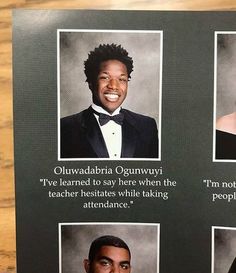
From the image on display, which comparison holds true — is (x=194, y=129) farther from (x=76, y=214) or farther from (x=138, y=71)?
(x=76, y=214)

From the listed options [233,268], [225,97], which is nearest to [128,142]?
[225,97]

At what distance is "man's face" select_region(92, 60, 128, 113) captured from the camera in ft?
2.66

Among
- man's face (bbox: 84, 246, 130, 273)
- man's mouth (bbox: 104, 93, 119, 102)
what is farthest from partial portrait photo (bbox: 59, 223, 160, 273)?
man's mouth (bbox: 104, 93, 119, 102)

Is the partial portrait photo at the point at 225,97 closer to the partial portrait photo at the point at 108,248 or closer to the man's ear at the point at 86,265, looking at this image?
the partial portrait photo at the point at 108,248

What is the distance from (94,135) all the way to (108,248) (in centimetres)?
21

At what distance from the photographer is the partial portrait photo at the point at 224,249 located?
82 cm

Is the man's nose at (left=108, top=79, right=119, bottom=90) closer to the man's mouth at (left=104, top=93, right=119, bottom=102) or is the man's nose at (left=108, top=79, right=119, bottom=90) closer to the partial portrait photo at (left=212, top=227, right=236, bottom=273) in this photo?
the man's mouth at (left=104, top=93, right=119, bottom=102)

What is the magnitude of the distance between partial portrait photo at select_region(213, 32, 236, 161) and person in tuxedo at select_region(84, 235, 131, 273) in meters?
0.24

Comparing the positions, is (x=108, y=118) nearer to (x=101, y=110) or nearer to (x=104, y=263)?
(x=101, y=110)

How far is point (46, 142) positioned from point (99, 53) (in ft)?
0.62

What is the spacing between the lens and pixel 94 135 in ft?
2.68

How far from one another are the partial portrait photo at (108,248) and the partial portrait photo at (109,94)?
0.13 meters

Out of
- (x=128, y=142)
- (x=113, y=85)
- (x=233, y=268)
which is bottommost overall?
(x=233, y=268)

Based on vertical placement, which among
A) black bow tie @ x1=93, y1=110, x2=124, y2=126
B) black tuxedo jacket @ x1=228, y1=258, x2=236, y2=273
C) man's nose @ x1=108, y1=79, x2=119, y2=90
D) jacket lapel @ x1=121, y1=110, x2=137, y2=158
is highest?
man's nose @ x1=108, y1=79, x2=119, y2=90
